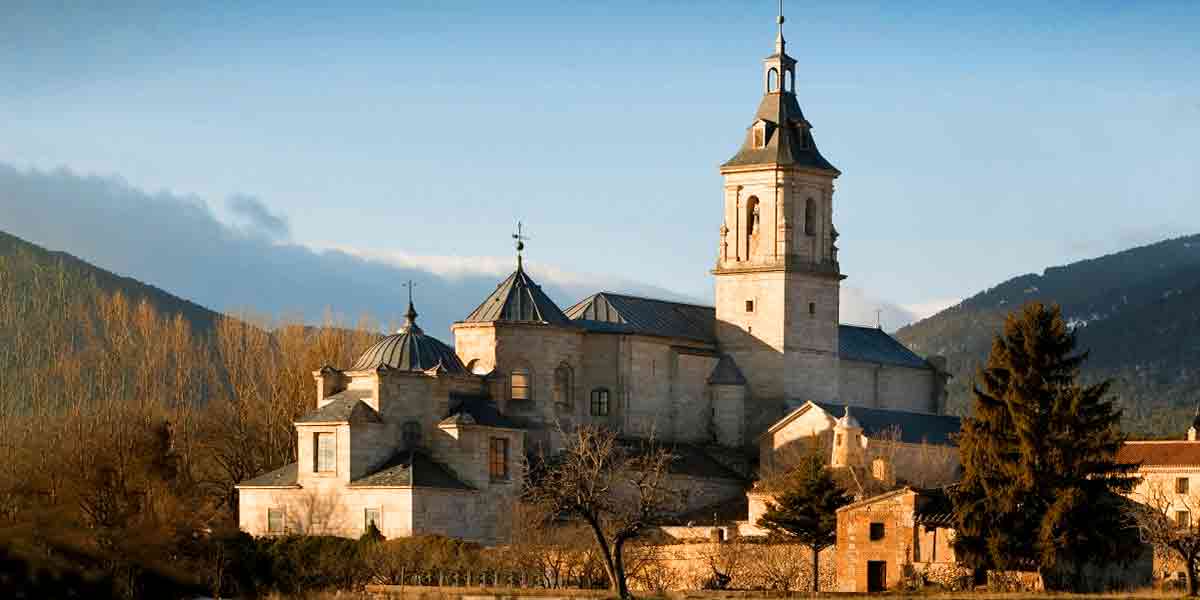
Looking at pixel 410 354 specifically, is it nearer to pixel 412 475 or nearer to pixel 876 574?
pixel 412 475

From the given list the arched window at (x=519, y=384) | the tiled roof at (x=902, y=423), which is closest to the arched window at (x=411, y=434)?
the arched window at (x=519, y=384)

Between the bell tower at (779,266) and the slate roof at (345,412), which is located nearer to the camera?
the slate roof at (345,412)

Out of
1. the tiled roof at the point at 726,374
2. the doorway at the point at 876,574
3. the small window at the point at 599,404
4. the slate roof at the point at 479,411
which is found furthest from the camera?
the tiled roof at the point at 726,374

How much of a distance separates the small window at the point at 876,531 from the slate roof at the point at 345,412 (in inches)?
742

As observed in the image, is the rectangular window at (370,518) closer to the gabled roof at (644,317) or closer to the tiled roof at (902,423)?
the gabled roof at (644,317)

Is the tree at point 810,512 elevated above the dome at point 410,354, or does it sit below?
below

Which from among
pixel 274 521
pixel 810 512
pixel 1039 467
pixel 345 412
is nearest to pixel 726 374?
pixel 345 412

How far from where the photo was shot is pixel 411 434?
256 feet

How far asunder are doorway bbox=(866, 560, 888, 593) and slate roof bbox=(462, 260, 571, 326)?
21589 mm

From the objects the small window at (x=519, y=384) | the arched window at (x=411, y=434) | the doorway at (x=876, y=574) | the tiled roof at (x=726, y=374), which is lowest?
the doorway at (x=876, y=574)

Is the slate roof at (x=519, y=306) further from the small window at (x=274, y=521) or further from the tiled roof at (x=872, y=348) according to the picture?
the tiled roof at (x=872, y=348)

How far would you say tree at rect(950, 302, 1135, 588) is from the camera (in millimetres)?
61062

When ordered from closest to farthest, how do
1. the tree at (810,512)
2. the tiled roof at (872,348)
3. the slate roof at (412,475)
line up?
the tree at (810,512), the slate roof at (412,475), the tiled roof at (872,348)

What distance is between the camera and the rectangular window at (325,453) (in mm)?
76938
